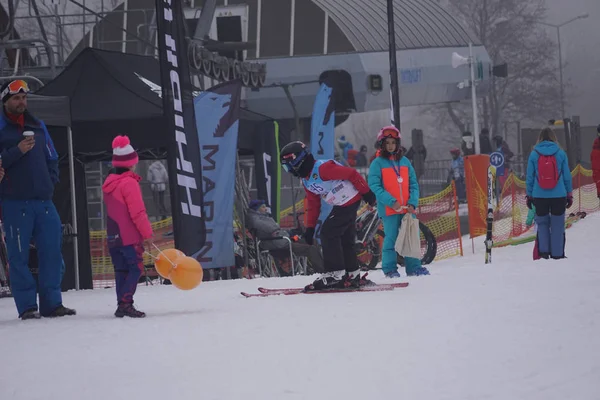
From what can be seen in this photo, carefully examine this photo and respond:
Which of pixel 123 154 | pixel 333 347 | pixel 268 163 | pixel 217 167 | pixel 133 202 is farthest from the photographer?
pixel 268 163

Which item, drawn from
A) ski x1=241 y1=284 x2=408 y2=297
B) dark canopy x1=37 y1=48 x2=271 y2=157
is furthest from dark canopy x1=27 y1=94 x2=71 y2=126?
ski x1=241 y1=284 x2=408 y2=297

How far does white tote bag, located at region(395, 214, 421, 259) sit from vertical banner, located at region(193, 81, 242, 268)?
2.81m

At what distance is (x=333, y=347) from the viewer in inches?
281

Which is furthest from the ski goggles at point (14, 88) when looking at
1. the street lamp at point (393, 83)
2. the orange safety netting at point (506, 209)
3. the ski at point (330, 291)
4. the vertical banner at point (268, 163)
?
the street lamp at point (393, 83)

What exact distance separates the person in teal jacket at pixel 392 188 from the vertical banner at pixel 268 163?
200 inches

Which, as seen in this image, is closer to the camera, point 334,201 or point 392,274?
point 334,201

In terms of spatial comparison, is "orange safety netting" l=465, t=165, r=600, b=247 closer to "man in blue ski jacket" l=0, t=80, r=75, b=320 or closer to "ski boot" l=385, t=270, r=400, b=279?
"ski boot" l=385, t=270, r=400, b=279

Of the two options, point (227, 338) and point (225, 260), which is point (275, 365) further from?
point (225, 260)

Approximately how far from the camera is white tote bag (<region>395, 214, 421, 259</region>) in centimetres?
1302

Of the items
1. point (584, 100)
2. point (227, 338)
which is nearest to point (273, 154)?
point (227, 338)

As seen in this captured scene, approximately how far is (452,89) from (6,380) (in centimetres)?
4285

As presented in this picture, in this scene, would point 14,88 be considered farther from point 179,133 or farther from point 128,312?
point 179,133

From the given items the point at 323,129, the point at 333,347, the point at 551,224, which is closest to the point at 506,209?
the point at 323,129

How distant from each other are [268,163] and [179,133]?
167 inches
